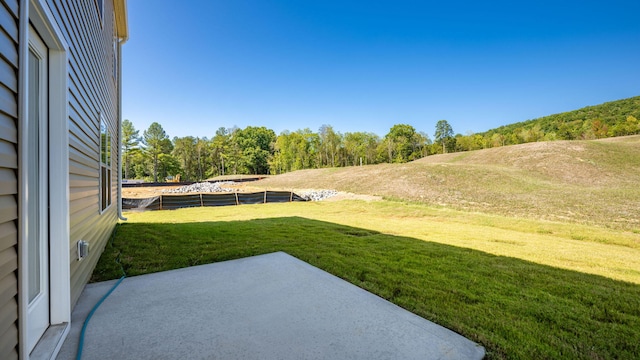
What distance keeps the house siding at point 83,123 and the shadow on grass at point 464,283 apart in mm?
692

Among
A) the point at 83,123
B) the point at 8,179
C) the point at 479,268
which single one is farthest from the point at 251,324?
the point at 479,268

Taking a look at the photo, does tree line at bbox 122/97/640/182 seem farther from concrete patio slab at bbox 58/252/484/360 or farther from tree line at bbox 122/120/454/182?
concrete patio slab at bbox 58/252/484/360

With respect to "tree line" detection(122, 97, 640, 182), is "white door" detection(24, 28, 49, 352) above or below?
below

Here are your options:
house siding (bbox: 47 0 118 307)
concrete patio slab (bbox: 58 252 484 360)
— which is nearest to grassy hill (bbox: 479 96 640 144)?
concrete patio slab (bbox: 58 252 484 360)

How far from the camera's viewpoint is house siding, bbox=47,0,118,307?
2.13 m

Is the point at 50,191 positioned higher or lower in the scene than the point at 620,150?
lower

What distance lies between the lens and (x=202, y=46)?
1623cm

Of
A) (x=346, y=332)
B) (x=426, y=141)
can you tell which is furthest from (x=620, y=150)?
(x=346, y=332)

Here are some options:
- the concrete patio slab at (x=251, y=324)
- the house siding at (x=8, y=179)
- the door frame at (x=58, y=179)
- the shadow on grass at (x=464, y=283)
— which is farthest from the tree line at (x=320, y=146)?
the house siding at (x=8, y=179)

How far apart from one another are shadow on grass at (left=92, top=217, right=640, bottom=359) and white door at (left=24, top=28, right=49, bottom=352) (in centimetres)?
142

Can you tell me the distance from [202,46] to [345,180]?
42.8ft

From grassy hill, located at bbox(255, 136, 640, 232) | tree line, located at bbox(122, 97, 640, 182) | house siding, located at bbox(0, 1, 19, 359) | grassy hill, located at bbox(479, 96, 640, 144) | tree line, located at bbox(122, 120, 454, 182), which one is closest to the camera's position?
house siding, located at bbox(0, 1, 19, 359)

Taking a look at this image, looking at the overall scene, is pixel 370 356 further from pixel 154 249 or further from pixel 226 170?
pixel 226 170

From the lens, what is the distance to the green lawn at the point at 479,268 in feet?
6.45
